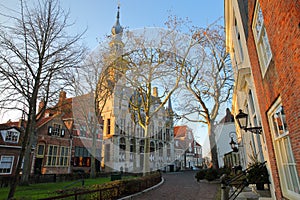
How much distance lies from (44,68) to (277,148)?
924 centimetres

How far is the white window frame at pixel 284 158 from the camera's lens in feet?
13.9

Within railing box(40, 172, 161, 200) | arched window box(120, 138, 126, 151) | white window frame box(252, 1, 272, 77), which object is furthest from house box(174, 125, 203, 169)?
white window frame box(252, 1, 272, 77)

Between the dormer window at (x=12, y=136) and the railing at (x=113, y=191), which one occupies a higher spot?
the dormer window at (x=12, y=136)

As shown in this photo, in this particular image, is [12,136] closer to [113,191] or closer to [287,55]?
[113,191]

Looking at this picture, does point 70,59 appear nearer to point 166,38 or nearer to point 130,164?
point 166,38

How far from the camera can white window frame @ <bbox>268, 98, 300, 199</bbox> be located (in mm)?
4223

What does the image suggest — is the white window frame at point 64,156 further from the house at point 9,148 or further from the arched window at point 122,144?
the arched window at point 122,144

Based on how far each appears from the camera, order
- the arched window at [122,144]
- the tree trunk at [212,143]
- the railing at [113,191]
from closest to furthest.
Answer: the railing at [113,191], the tree trunk at [212,143], the arched window at [122,144]

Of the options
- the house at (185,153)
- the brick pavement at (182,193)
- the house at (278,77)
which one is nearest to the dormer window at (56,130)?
the brick pavement at (182,193)

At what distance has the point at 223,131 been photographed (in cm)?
2611

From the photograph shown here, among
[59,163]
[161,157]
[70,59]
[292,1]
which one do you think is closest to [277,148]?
[292,1]

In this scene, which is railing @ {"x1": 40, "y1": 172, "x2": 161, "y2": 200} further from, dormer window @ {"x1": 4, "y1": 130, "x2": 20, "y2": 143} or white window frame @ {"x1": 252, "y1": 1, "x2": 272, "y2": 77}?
dormer window @ {"x1": 4, "y1": 130, "x2": 20, "y2": 143}

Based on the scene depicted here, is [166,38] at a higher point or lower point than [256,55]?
higher

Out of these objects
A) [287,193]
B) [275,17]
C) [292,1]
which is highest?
[275,17]
